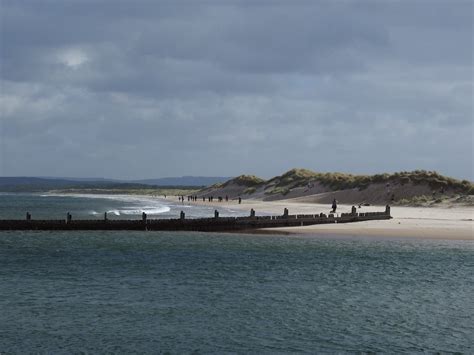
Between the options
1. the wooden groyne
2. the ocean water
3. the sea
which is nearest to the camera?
the sea

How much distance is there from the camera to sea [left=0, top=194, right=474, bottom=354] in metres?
19.3

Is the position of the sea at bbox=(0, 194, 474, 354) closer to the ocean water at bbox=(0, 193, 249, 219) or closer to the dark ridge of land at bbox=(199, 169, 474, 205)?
the ocean water at bbox=(0, 193, 249, 219)

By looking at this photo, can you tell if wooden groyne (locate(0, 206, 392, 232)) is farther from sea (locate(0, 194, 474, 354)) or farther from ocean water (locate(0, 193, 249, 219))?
ocean water (locate(0, 193, 249, 219))

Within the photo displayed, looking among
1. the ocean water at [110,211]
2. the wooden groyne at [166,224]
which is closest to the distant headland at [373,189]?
the ocean water at [110,211]

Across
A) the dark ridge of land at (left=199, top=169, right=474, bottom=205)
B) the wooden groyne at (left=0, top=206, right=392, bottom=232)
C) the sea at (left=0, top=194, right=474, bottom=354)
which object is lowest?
the sea at (left=0, top=194, right=474, bottom=354)

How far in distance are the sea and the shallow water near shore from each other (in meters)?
0.05

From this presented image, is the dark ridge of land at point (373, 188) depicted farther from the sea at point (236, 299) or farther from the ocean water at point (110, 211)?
the sea at point (236, 299)

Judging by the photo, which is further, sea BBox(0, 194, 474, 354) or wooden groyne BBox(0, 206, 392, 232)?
wooden groyne BBox(0, 206, 392, 232)

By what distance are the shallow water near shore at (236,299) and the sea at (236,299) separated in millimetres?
48

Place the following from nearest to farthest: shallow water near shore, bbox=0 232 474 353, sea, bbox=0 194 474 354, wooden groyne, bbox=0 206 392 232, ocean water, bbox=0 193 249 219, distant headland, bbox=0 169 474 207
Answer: sea, bbox=0 194 474 354, shallow water near shore, bbox=0 232 474 353, wooden groyne, bbox=0 206 392 232, ocean water, bbox=0 193 249 219, distant headland, bbox=0 169 474 207

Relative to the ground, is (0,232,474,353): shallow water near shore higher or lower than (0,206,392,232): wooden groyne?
lower

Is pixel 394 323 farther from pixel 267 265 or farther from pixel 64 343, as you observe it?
pixel 267 265

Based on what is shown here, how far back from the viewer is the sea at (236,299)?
19281mm

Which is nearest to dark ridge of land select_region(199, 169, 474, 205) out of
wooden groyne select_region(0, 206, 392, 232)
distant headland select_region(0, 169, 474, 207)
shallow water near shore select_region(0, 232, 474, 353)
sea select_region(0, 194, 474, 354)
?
distant headland select_region(0, 169, 474, 207)
